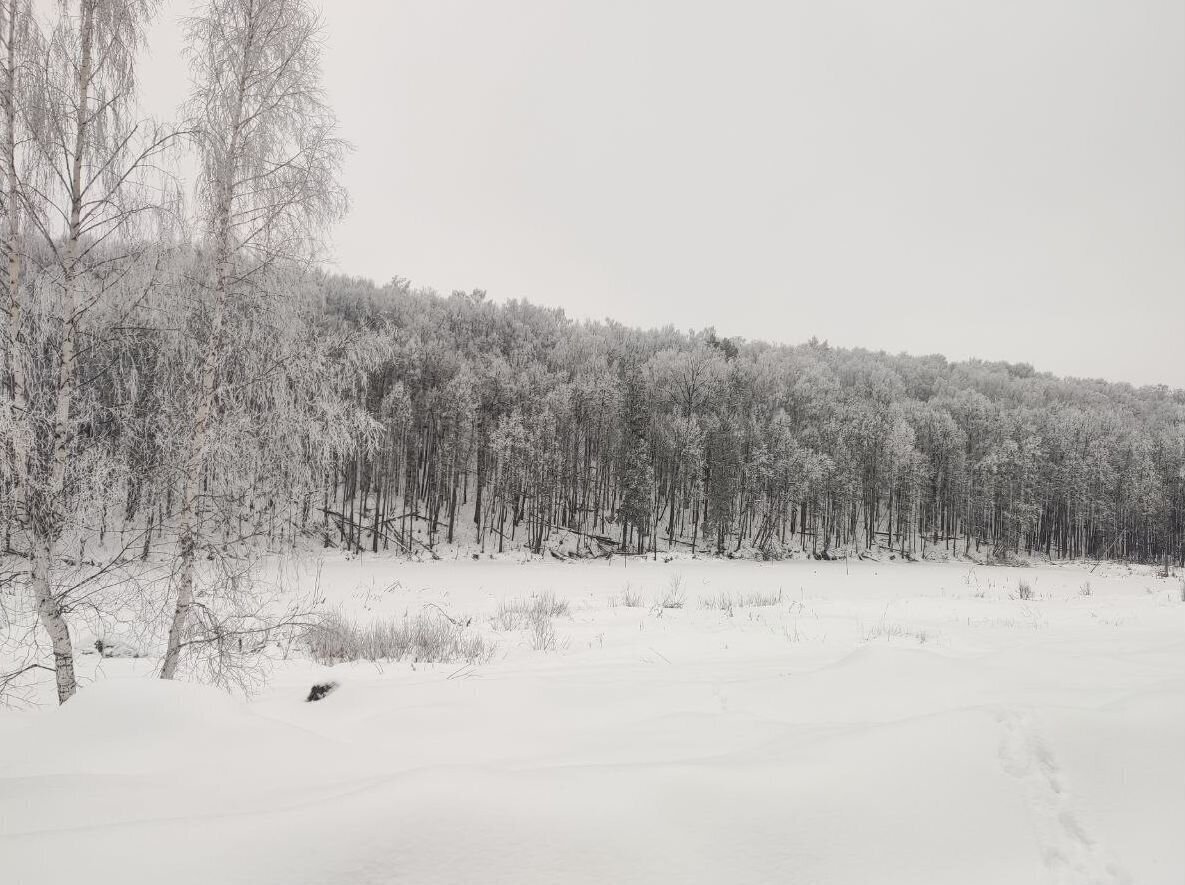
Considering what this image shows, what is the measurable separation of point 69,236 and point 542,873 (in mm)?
6518

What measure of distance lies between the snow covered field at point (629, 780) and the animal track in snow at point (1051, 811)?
1 cm

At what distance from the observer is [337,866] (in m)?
1.79

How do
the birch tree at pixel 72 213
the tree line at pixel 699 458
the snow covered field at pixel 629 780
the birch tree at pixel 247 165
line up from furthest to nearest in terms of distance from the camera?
the tree line at pixel 699 458
the birch tree at pixel 247 165
the birch tree at pixel 72 213
the snow covered field at pixel 629 780

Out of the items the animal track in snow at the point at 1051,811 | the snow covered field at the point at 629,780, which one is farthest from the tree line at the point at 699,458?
the animal track in snow at the point at 1051,811

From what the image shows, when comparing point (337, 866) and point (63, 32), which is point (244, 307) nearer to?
point (63, 32)

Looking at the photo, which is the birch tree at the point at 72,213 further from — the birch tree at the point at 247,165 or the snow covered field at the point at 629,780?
the snow covered field at the point at 629,780

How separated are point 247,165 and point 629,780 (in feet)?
23.1

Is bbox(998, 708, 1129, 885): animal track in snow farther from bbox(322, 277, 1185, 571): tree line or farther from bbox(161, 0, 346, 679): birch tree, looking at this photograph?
bbox(322, 277, 1185, 571): tree line

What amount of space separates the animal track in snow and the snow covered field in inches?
0.4

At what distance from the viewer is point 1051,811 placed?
7.71ft

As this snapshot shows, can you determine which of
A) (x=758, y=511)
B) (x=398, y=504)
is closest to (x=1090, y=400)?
(x=758, y=511)

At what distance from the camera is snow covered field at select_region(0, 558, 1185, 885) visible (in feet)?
6.27

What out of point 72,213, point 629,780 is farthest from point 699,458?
point 629,780

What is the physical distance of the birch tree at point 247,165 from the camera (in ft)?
19.1
